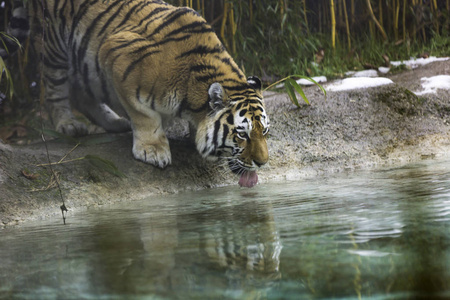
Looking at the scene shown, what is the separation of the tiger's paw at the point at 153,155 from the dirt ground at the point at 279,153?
4 cm

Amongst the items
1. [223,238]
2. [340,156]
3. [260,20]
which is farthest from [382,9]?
[223,238]

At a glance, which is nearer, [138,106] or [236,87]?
[236,87]

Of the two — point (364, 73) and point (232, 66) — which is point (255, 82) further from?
point (364, 73)

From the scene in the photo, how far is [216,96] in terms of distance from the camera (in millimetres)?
3576

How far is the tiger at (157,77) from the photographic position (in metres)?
3.59

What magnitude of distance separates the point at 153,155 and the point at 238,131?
0.59 metres

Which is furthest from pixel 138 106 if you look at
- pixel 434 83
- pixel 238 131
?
pixel 434 83

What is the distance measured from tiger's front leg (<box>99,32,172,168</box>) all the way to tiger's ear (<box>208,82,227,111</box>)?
18.2 inches

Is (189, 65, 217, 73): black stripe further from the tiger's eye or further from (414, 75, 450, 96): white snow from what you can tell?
(414, 75, 450, 96): white snow

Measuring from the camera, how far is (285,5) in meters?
6.42

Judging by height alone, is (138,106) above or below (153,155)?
above

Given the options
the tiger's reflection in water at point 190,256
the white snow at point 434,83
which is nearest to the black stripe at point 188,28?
the tiger's reflection in water at point 190,256

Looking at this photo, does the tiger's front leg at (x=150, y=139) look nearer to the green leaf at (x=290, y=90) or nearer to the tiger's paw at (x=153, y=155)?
the tiger's paw at (x=153, y=155)

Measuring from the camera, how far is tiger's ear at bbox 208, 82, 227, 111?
3.53m
